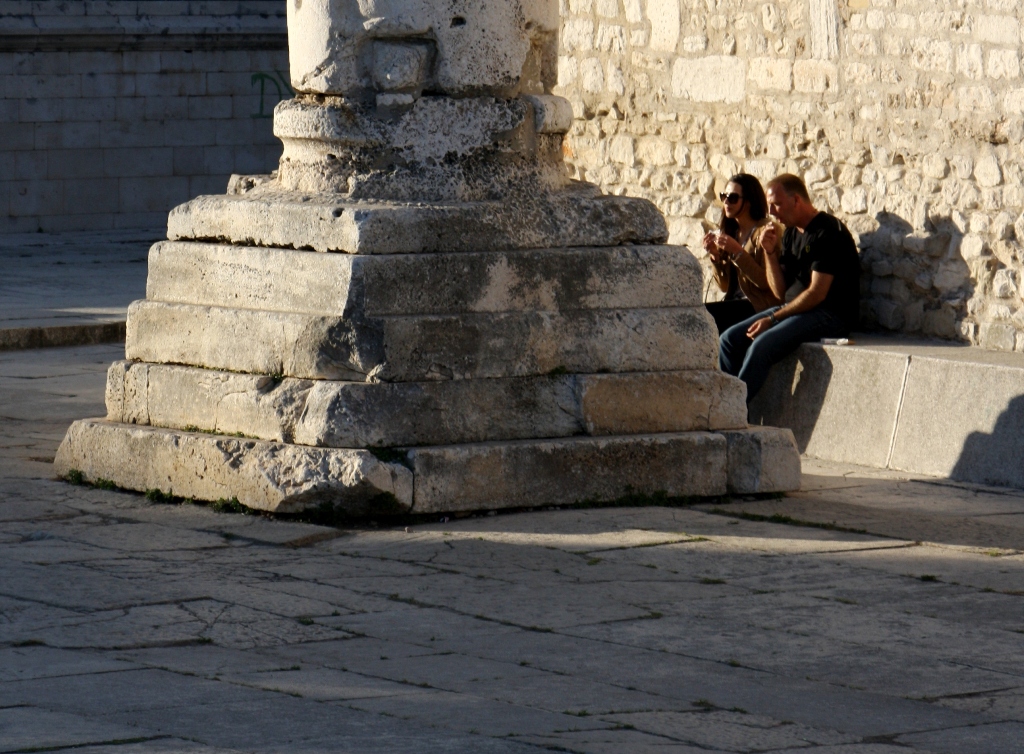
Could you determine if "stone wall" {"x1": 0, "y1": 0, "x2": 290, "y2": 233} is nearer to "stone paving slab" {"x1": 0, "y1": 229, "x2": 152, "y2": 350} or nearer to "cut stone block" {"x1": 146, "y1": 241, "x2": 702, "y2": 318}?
"stone paving slab" {"x1": 0, "y1": 229, "x2": 152, "y2": 350}

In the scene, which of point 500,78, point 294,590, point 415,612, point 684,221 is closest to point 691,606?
point 415,612

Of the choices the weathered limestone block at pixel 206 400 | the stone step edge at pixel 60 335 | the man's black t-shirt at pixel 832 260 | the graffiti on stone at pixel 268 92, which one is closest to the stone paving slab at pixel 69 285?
the stone step edge at pixel 60 335

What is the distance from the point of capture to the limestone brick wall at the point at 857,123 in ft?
25.9

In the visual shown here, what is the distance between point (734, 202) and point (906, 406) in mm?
1485

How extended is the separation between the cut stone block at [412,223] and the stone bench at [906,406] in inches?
55.5

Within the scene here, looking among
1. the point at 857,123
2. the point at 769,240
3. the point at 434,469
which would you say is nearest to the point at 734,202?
the point at 769,240

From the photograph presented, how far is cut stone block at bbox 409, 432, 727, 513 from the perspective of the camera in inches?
246

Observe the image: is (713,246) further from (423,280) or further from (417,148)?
(423,280)

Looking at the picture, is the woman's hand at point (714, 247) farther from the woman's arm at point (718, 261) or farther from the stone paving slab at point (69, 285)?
the stone paving slab at point (69, 285)

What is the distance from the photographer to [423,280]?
20.9 ft

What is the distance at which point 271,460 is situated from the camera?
6227mm

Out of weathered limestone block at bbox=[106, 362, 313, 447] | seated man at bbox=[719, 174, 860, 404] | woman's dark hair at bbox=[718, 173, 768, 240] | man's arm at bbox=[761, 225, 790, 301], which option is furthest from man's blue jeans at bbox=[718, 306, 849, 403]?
weathered limestone block at bbox=[106, 362, 313, 447]

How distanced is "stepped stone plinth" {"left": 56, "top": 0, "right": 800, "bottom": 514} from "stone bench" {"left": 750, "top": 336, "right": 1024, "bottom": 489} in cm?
91

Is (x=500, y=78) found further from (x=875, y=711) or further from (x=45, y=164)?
(x=45, y=164)
